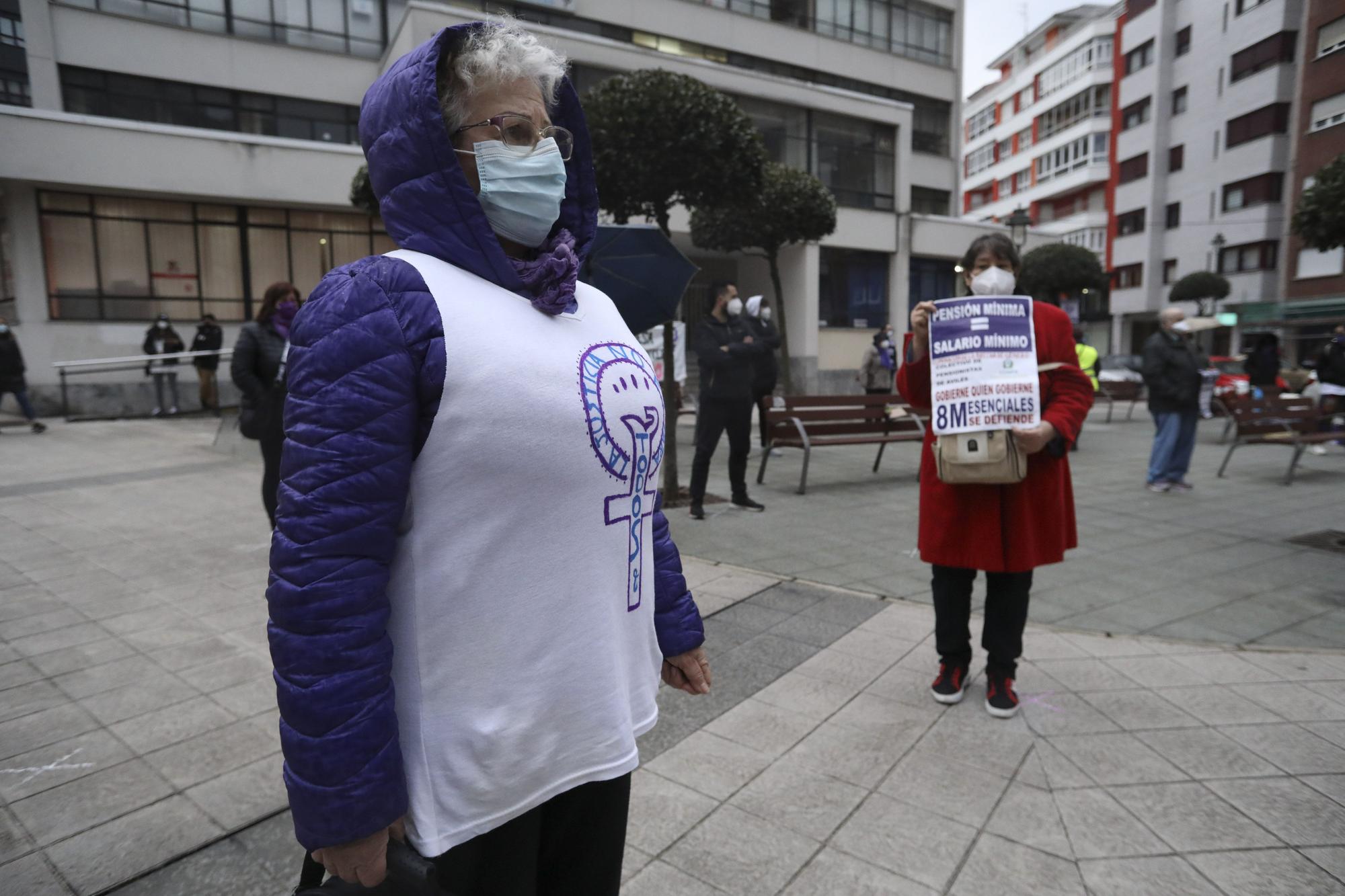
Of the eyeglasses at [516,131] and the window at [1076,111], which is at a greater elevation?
the window at [1076,111]

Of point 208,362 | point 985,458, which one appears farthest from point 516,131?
point 208,362

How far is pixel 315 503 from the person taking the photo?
112 centimetres

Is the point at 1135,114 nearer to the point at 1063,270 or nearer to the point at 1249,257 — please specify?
the point at 1249,257

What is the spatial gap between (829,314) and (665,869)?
24845 mm

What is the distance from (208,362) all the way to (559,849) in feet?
57.5

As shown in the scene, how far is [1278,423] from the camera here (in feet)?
31.1

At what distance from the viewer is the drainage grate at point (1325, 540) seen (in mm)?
6207

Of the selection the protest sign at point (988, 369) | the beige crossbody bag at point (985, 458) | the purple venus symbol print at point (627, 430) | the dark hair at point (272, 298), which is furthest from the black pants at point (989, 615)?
the dark hair at point (272, 298)

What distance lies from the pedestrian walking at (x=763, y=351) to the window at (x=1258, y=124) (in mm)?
36208

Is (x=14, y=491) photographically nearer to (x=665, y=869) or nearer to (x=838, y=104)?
(x=665, y=869)

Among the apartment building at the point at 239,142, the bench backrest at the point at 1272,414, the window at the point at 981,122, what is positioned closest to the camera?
the bench backrest at the point at 1272,414

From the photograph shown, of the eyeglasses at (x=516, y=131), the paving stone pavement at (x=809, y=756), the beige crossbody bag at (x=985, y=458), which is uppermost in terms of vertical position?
the eyeglasses at (x=516, y=131)

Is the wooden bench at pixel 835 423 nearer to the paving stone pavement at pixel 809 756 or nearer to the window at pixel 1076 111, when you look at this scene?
the paving stone pavement at pixel 809 756

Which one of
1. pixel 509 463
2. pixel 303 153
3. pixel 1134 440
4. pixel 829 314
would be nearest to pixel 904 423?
pixel 1134 440
